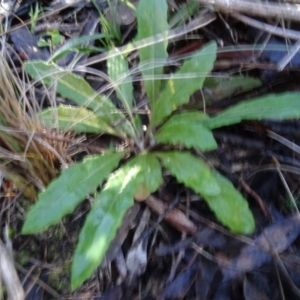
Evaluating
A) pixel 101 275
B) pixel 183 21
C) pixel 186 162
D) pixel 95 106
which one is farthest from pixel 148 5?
pixel 101 275

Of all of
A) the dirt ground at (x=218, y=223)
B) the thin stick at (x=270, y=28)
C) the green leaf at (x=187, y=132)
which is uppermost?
the thin stick at (x=270, y=28)

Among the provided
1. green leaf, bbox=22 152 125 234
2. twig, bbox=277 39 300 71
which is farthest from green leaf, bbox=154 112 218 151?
twig, bbox=277 39 300 71

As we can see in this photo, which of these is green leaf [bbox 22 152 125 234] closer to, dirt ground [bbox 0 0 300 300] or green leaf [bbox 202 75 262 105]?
dirt ground [bbox 0 0 300 300]

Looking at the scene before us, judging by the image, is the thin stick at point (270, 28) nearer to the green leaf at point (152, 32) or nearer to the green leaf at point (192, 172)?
the green leaf at point (152, 32)

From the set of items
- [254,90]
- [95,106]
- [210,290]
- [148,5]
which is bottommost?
[210,290]

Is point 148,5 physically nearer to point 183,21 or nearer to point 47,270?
point 183,21

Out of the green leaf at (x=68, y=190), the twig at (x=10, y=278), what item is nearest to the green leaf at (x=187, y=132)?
the green leaf at (x=68, y=190)
